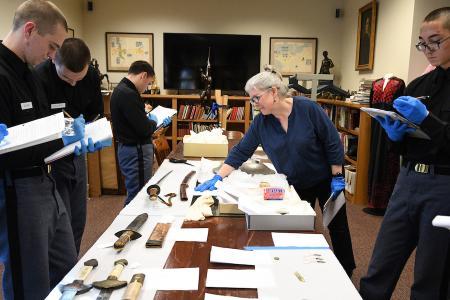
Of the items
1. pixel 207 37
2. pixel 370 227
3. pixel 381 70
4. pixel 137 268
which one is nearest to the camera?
pixel 137 268

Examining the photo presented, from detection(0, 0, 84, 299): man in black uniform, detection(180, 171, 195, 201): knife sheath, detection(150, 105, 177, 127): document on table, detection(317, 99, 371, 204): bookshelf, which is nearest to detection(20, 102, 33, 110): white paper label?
detection(0, 0, 84, 299): man in black uniform

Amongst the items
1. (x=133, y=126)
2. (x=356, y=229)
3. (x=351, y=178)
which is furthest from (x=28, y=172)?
(x=351, y=178)

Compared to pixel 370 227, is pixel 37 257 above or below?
above

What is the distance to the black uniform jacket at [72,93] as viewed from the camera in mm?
2090

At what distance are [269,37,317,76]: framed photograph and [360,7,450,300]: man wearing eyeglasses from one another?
4514mm

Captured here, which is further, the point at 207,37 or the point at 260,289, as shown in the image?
the point at 207,37

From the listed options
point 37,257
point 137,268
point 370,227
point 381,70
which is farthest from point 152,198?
point 381,70

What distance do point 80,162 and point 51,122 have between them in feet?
2.88

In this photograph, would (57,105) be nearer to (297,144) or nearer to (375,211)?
(297,144)

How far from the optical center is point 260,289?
1109 mm

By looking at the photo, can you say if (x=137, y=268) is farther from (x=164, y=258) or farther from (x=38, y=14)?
(x=38, y=14)

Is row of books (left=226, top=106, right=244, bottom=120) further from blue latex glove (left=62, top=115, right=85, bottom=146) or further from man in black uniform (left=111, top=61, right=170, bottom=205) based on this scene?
blue latex glove (left=62, top=115, right=85, bottom=146)

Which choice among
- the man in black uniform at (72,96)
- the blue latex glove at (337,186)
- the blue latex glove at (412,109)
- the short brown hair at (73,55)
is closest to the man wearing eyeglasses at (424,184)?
the blue latex glove at (412,109)

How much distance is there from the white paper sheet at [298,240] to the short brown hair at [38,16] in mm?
1185
